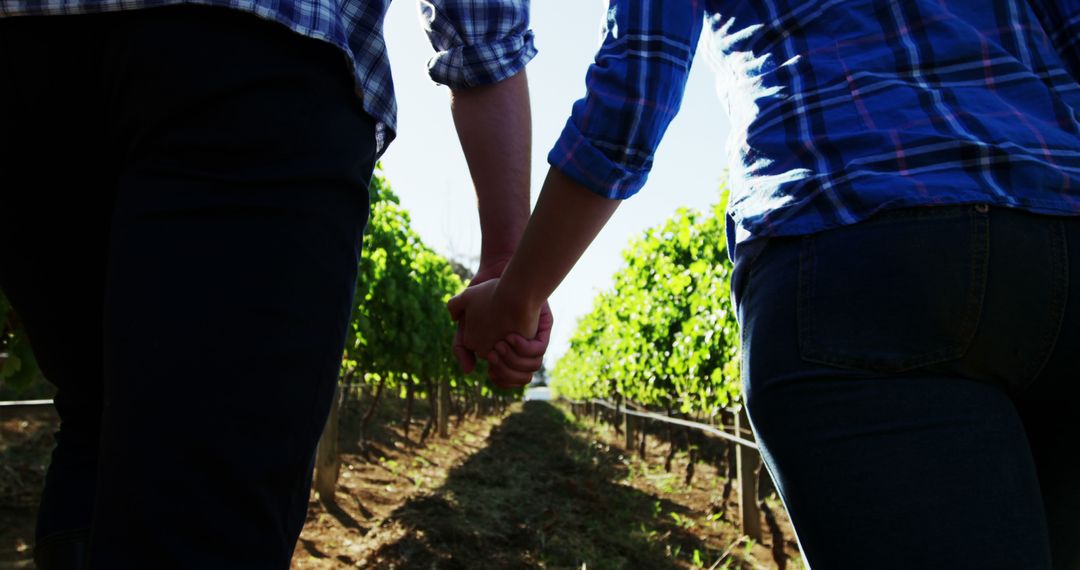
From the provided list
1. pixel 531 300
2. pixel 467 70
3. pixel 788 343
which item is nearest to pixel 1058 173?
pixel 788 343

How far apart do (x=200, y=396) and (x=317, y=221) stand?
22 centimetres

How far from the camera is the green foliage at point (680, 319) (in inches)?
318

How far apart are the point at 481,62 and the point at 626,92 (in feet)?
1.42

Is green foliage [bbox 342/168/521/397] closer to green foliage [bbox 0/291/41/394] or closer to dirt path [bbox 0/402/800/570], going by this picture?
dirt path [bbox 0/402/800/570]

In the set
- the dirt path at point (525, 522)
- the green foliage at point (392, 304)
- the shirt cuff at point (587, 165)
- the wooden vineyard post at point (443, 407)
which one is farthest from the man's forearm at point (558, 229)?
the wooden vineyard post at point (443, 407)

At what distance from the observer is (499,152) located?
1392 millimetres

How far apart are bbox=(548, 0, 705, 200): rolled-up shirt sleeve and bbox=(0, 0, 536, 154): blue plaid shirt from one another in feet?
0.85

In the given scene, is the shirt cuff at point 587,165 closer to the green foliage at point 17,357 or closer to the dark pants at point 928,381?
the dark pants at point 928,381

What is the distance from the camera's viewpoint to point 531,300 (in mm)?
1236

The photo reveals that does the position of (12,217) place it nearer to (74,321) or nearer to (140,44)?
(74,321)

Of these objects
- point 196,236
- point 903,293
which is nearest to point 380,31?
point 196,236

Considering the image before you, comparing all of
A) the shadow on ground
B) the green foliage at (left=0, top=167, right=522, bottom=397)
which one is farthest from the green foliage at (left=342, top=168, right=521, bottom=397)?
the shadow on ground

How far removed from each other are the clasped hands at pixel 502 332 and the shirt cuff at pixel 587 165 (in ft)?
0.87

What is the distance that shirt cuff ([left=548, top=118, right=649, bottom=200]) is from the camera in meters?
1.03
